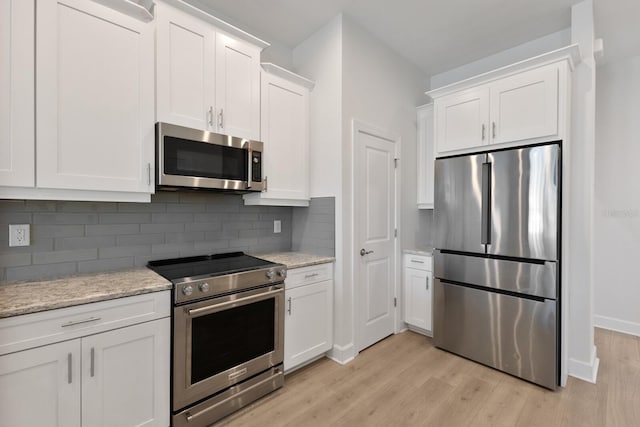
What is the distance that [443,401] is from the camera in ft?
6.99

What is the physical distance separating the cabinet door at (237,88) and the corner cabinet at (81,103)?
460 millimetres

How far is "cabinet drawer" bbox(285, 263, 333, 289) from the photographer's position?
236 centimetres

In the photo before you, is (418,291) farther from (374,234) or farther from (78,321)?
(78,321)

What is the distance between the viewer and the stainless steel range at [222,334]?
1.74 meters

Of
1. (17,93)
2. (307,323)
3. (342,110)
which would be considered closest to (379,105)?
(342,110)

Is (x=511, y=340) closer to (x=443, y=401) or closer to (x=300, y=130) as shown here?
(x=443, y=401)

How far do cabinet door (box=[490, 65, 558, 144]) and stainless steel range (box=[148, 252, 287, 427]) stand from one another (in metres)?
2.22

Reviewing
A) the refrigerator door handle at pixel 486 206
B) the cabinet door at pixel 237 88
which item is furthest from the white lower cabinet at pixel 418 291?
the cabinet door at pixel 237 88

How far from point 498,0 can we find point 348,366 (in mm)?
3364

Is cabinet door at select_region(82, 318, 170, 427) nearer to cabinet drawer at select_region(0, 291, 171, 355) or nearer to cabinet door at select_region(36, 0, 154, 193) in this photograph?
cabinet drawer at select_region(0, 291, 171, 355)

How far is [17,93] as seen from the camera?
1.44 m

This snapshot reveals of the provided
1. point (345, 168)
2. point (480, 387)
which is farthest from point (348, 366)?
point (345, 168)

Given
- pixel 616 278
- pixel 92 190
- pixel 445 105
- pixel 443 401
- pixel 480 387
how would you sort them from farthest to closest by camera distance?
pixel 616 278
pixel 445 105
pixel 480 387
pixel 443 401
pixel 92 190

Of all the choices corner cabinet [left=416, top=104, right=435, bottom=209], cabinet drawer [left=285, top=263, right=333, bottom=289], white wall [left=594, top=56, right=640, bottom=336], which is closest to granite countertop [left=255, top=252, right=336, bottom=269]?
cabinet drawer [left=285, top=263, right=333, bottom=289]
